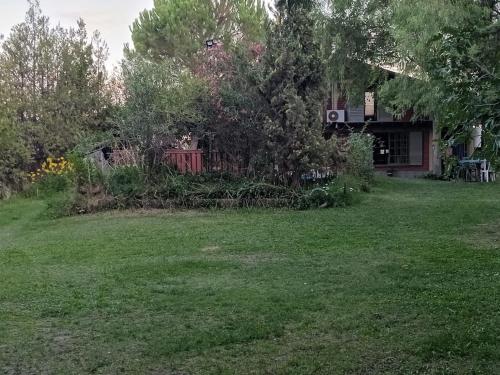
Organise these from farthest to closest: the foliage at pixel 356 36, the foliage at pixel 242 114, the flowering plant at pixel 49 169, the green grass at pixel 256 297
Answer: the foliage at pixel 356 36, the flowering plant at pixel 49 169, the foliage at pixel 242 114, the green grass at pixel 256 297

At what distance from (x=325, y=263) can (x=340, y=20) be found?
1625 centimetres

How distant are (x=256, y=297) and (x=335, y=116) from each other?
66.1ft

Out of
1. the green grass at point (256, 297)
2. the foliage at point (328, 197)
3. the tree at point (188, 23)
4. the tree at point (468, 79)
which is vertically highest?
the tree at point (188, 23)

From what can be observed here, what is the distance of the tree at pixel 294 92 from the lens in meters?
12.7

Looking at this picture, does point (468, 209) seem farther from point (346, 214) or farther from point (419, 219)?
point (346, 214)

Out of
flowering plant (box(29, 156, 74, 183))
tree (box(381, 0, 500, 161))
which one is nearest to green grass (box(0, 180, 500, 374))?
tree (box(381, 0, 500, 161))

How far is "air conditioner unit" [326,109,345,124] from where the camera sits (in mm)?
25062

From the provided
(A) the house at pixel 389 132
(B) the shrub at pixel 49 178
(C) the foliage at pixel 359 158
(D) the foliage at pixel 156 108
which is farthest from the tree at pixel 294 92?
(A) the house at pixel 389 132

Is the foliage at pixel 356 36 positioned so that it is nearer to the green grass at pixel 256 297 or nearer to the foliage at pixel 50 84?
the foliage at pixel 50 84

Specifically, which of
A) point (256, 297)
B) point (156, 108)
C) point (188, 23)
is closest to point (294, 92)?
point (156, 108)

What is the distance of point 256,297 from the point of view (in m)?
5.65

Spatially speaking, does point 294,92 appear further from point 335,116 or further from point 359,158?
point 335,116

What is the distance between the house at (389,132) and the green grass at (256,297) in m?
15.4

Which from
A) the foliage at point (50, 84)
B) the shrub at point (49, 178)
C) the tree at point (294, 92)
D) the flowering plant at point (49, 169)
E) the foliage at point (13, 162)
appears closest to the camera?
the tree at point (294, 92)
